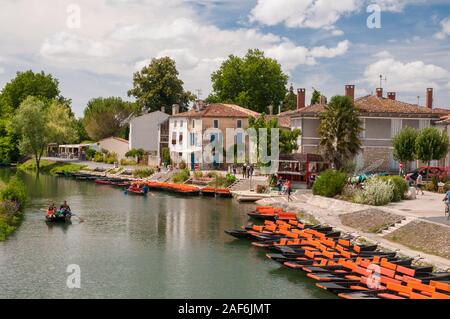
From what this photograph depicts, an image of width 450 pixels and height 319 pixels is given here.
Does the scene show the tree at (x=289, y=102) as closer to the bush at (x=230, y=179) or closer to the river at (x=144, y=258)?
the bush at (x=230, y=179)

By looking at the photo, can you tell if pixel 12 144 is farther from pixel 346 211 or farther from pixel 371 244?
pixel 371 244

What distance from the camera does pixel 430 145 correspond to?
50.0 m

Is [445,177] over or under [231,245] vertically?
over

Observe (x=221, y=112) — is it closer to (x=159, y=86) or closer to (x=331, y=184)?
(x=159, y=86)

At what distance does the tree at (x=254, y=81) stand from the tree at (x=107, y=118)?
18667mm

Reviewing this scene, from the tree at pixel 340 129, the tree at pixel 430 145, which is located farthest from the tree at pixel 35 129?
the tree at pixel 430 145

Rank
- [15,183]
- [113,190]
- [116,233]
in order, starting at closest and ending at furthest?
[116,233], [15,183], [113,190]

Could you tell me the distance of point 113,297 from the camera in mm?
25500

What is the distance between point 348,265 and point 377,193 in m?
17.1

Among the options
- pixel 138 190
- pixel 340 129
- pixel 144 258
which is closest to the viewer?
pixel 144 258

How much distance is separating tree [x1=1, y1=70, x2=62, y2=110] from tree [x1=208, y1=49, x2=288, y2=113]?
40.5 m

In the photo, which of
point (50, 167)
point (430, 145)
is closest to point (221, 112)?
point (50, 167)

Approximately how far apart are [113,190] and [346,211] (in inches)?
1285

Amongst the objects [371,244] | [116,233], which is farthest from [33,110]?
[371,244]
